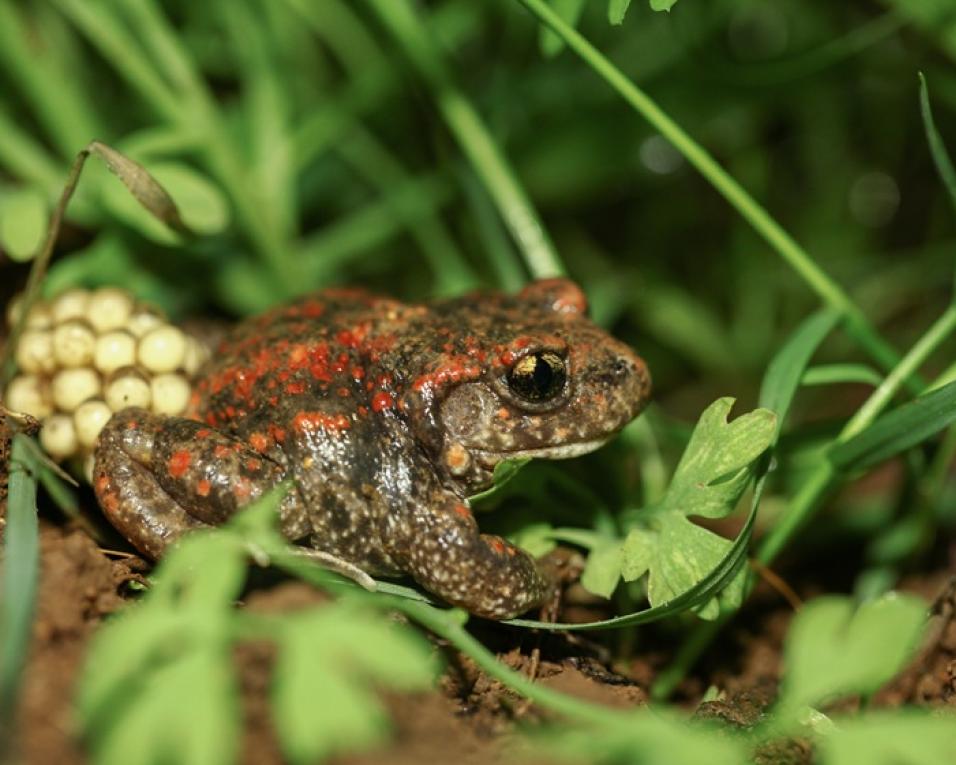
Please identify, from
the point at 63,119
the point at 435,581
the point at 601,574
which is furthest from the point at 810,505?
the point at 63,119

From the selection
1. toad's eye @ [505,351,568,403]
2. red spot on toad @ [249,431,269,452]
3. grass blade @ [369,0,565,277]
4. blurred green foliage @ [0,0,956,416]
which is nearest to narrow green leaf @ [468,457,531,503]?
toad's eye @ [505,351,568,403]

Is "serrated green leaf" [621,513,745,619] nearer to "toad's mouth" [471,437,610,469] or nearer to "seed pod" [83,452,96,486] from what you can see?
"toad's mouth" [471,437,610,469]

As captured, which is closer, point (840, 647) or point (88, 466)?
point (840, 647)

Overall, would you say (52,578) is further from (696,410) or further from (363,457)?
(696,410)

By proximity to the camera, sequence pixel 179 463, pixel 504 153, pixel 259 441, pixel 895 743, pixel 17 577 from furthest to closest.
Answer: pixel 504 153, pixel 259 441, pixel 179 463, pixel 17 577, pixel 895 743

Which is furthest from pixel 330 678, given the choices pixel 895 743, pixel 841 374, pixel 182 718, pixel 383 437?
pixel 841 374

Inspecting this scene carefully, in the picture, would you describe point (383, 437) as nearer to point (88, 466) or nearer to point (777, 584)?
point (88, 466)
